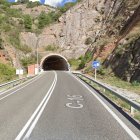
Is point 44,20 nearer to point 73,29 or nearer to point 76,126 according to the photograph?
point 73,29

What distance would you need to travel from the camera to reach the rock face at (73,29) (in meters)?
97.8

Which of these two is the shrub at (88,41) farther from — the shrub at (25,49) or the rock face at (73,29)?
the shrub at (25,49)

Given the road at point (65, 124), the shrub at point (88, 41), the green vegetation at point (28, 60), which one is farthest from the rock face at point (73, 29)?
the road at point (65, 124)

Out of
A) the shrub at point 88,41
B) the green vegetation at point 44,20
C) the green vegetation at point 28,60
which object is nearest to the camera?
the green vegetation at point 28,60

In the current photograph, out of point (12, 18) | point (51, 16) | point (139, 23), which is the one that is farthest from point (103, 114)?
point (51, 16)

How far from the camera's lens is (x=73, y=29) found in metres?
102

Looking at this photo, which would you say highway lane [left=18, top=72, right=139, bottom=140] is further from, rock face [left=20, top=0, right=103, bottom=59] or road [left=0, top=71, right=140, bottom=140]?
rock face [left=20, top=0, right=103, bottom=59]

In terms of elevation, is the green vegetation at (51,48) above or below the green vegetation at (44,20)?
below

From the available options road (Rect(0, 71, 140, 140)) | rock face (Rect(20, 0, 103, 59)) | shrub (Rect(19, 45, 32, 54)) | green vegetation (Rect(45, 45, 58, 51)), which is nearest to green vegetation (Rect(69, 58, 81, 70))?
rock face (Rect(20, 0, 103, 59))

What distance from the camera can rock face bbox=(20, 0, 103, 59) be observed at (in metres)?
97.8

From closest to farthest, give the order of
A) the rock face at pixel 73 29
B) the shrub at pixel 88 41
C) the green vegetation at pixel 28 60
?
the green vegetation at pixel 28 60 → the shrub at pixel 88 41 → the rock face at pixel 73 29

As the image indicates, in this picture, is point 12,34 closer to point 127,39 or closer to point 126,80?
point 127,39

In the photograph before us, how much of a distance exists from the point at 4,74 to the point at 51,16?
3110 inches

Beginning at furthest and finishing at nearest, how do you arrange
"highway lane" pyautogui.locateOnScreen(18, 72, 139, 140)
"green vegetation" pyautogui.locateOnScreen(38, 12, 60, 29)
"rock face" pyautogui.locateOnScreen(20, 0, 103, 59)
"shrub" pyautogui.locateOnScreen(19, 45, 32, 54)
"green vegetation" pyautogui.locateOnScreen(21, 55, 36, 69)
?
1. "green vegetation" pyautogui.locateOnScreen(38, 12, 60, 29)
2. "rock face" pyautogui.locateOnScreen(20, 0, 103, 59)
3. "shrub" pyautogui.locateOnScreen(19, 45, 32, 54)
4. "green vegetation" pyautogui.locateOnScreen(21, 55, 36, 69)
5. "highway lane" pyautogui.locateOnScreen(18, 72, 139, 140)
